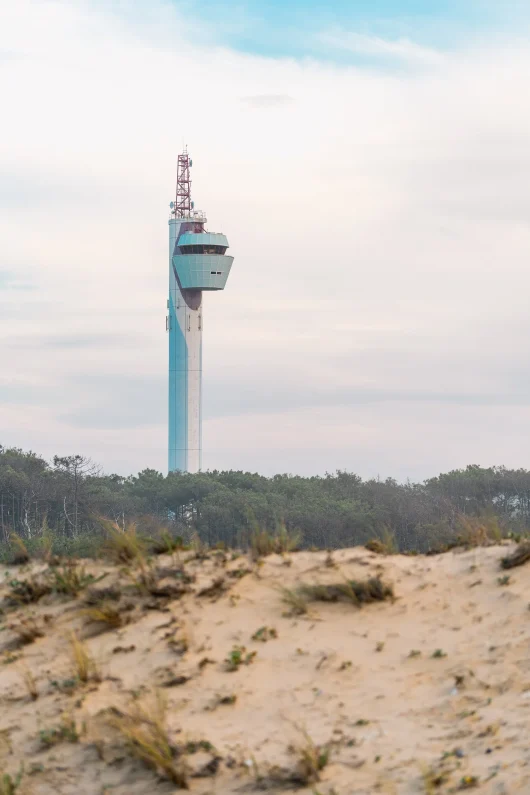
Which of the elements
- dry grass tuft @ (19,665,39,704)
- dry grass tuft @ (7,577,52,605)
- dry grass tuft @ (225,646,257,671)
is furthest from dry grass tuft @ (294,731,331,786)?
dry grass tuft @ (7,577,52,605)

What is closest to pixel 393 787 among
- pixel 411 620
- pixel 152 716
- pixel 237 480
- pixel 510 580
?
pixel 152 716

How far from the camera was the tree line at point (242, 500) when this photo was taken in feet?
181

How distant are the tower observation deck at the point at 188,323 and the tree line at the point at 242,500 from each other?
26.8 m

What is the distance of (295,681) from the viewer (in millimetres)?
7270

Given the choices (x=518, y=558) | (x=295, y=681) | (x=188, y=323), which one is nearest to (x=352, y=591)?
(x=295, y=681)

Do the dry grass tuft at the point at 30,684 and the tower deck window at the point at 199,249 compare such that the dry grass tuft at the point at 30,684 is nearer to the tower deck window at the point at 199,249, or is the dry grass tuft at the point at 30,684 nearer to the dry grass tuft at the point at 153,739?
the dry grass tuft at the point at 153,739

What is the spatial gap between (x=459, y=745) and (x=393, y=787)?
0.61 metres

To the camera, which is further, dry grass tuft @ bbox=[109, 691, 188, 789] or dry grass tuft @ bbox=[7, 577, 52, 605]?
dry grass tuft @ bbox=[7, 577, 52, 605]

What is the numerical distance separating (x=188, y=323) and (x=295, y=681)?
90017 millimetres

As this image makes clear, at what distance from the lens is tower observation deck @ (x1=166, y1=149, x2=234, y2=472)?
96000mm

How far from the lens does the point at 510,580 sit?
861 centimetres

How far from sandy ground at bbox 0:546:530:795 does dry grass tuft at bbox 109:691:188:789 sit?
0.26 ft

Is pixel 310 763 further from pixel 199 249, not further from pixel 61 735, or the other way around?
pixel 199 249

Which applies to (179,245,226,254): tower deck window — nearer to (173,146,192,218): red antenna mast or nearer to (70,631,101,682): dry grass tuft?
(173,146,192,218): red antenna mast
